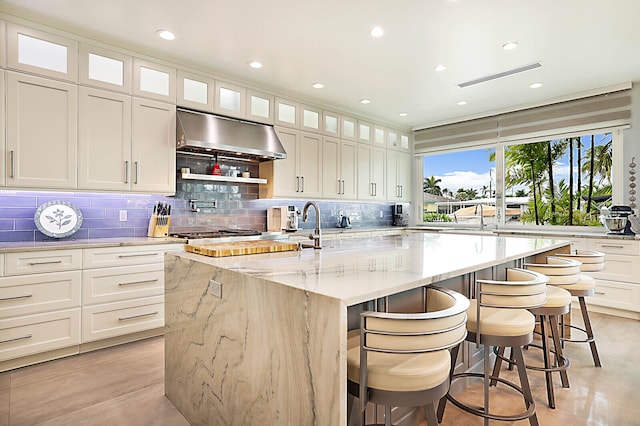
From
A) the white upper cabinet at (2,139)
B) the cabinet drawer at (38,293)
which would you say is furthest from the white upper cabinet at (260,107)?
the cabinet drawer at (38,293)

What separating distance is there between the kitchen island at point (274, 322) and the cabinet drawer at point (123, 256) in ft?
3.75

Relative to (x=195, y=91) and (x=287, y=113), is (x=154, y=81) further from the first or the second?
(x=287, y=113)

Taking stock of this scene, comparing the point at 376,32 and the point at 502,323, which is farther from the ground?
the point at 376,32

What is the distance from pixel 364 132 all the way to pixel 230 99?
229 cm

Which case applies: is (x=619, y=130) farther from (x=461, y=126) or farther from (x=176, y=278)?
(x=176, y=278)

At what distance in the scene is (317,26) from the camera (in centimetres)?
295

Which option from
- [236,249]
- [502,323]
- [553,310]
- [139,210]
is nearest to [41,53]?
[139,210]

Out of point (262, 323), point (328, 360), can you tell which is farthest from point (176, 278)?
point (328, 360)

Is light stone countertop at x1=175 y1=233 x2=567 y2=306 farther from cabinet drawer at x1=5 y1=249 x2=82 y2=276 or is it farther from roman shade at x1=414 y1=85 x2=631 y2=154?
roman shade at x1=414 y1=85 x2=631 y2=154

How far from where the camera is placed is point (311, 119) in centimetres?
488

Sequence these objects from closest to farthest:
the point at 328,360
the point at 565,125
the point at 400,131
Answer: the point at 328,360, the point at 565,125, the point at 400,131

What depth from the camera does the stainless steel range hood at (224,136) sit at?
11.7 feet

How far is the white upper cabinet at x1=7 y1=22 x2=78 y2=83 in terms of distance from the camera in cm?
274

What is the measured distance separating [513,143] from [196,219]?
447cm
